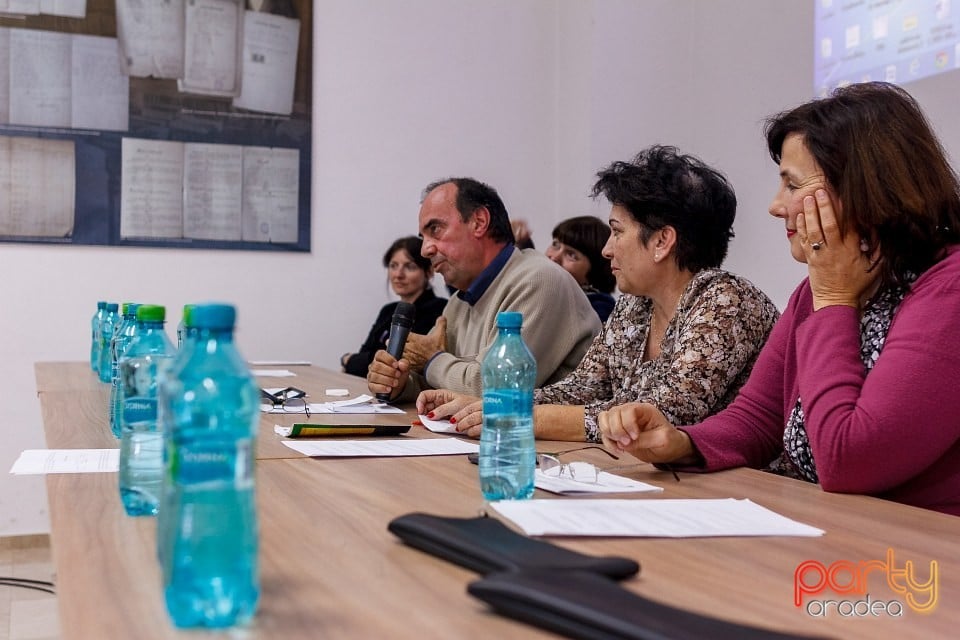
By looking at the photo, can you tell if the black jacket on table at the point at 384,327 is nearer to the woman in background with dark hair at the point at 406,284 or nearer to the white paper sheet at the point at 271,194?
the woman in background with dark hair at the point at 406,284

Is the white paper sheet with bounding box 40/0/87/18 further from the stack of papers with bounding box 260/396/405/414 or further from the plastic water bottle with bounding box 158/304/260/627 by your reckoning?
the plastic water bottle with bounding box 158/304/260/627

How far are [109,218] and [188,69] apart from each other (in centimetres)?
73

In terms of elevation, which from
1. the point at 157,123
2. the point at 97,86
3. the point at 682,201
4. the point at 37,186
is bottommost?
the point at 682,201

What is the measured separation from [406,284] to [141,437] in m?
3.08

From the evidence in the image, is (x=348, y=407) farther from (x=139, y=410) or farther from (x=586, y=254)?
(x=586, y=254)

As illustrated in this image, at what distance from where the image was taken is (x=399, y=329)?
238 centimetres

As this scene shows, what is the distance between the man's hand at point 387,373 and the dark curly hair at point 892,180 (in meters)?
1.22

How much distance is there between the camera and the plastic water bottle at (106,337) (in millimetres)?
2900

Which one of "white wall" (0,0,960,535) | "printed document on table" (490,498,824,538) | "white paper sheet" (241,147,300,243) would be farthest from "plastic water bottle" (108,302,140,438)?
"white paper sheet" (241,147,300,243)

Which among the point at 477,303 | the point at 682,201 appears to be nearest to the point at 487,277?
the point at 477,303

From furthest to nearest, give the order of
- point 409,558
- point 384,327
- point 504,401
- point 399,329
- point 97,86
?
point 384,327
point 97,86
point 399,329
point 504,401
point 409,558

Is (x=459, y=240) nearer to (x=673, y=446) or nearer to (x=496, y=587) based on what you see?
(x=673, y=446)

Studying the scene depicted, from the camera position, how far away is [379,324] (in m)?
4.14

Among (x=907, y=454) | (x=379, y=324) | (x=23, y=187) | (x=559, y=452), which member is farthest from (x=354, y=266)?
(x=907, y=454)
